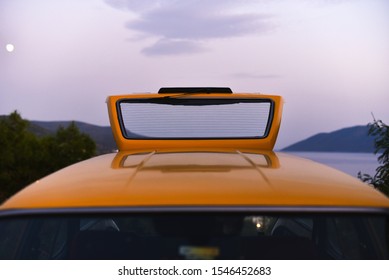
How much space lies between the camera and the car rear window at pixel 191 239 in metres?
2.17

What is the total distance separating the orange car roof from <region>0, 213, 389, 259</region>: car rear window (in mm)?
55

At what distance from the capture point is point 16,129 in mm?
76812

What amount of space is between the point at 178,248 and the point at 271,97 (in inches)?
109

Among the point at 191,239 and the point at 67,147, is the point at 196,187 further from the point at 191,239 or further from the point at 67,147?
the point at 67,147

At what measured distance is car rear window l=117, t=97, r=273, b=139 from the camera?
468cm

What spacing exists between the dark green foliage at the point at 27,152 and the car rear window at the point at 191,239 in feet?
234

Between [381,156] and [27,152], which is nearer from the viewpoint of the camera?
[381,156]

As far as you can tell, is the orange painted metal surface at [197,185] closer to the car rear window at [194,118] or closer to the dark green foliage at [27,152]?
the car rear window at [194,118]

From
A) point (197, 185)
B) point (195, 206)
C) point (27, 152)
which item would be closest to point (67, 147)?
point (27, 152)

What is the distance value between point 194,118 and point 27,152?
75.5m

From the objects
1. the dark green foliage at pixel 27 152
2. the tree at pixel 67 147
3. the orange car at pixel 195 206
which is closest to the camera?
the orange car at pixel 195 206

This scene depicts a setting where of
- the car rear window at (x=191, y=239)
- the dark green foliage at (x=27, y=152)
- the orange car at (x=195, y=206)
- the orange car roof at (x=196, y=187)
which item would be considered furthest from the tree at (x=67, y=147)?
the orange car roof at (x=196, y=187)

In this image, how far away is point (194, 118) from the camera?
4.79 metres

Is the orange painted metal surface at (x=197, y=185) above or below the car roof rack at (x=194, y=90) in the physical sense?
below
